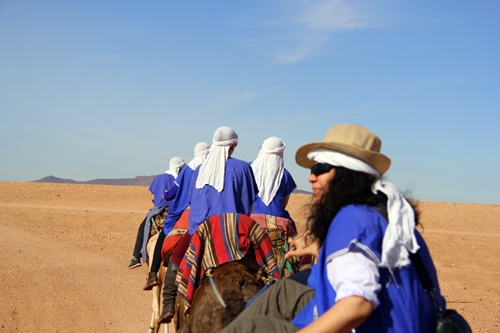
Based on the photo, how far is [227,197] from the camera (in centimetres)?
672

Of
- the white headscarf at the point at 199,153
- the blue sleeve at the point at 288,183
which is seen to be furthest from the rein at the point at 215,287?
the white headscarf at the point at 199,153

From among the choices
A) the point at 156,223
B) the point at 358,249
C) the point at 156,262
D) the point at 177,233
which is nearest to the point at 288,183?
the point at 177,233

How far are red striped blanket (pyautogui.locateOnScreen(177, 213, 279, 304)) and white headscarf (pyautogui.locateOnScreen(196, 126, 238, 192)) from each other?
85 centimetres

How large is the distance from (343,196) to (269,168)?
5.90 meters

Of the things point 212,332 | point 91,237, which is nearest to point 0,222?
point 91,237

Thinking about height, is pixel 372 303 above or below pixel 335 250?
below

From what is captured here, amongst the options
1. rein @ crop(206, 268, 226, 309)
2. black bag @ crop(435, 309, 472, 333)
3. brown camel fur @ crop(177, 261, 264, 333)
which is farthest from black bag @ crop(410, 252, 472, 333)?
rein @ crop(206, 268, 226, 309)

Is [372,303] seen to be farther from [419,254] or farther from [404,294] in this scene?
[419,254]

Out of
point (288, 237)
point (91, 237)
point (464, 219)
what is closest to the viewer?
point (288, 237)

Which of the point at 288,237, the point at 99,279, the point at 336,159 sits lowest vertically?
the point at 99,279

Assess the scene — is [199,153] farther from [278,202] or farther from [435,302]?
[435,302]

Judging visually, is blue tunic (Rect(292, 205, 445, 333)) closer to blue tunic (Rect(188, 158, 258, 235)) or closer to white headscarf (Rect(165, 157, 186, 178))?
blue tunic (Rect(188, 158, 258, 235))

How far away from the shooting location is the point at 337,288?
2895mm

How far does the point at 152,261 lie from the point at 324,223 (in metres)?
6.88
